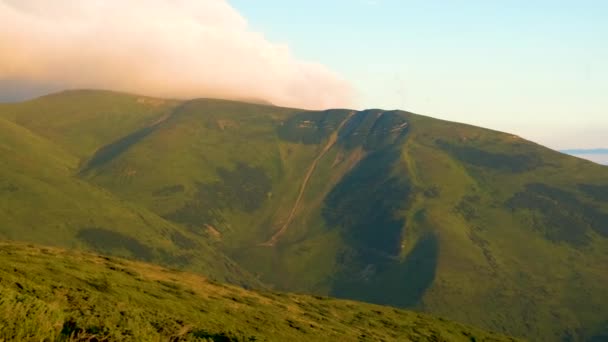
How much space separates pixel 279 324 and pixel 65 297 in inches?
3358

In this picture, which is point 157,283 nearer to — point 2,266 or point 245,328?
point 245,328

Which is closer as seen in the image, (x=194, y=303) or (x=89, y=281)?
(x=89, y=281)

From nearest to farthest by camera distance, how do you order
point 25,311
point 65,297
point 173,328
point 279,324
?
point 25,311
point 65,297
point 173,328
point 279,324

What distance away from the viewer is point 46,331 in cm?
7144

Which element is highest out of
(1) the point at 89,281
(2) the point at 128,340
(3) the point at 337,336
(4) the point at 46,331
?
(4) the point at 46,331

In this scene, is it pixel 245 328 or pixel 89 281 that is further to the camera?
pixel 245 328

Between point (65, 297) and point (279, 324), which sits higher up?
point (65, 297)

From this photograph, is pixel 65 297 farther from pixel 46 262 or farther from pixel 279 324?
pixel 279 324

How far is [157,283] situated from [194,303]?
2091cm

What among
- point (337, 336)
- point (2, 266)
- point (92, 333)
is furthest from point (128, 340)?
point (337, 336)

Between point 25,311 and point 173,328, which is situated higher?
point 25,311

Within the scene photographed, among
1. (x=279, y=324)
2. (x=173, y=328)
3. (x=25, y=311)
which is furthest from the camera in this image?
(x=279, y=324)

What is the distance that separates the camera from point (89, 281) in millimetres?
152875

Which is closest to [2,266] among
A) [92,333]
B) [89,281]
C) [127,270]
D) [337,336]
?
[89,281]
